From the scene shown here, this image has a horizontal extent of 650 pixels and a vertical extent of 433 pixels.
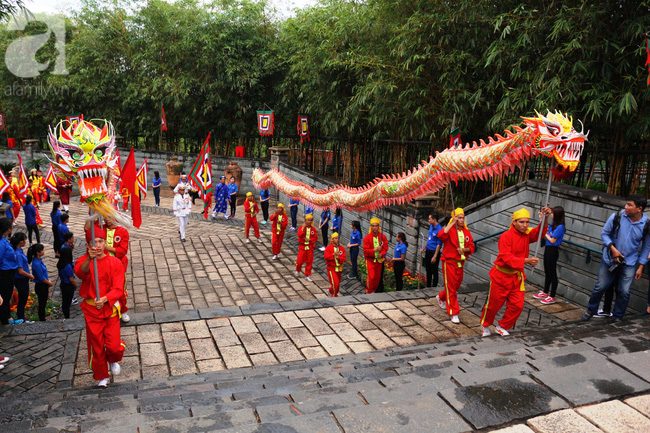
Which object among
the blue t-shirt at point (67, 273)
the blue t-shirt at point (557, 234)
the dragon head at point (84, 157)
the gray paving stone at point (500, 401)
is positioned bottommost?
the blue t-shirt at point (67, 273)

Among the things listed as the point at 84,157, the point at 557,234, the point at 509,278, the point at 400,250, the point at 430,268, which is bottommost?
the point at 430,268

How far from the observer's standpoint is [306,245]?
31.1ft

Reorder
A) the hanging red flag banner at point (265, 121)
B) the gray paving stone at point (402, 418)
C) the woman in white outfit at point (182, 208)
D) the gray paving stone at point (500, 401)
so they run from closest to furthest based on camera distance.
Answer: the gray paving stone at point (402, 418), the gray paving stone at point (500, 401), the woman in white outfit at point (182, 208), the hanging red flag banner at point (265, 121)

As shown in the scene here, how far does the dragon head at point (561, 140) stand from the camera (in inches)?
217

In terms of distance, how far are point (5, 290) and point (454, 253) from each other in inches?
240

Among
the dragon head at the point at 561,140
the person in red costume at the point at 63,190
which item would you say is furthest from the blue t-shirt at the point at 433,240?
the person in red costume at the point at 63,190

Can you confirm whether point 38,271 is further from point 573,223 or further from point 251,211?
point 573,223

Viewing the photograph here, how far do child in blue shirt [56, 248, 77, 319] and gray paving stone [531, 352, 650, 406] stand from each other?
20.4 feet

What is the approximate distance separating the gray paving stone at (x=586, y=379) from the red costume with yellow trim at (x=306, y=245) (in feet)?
19.4

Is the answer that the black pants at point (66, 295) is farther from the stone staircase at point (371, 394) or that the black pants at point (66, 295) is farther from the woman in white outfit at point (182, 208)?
the woman in white outfit at point (182, 208)

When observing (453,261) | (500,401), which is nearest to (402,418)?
(500,401)

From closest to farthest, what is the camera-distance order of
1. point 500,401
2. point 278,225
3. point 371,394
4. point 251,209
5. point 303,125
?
point 500,401 → point 371,394 → point 278,225 → point 251,209 → point 303,125

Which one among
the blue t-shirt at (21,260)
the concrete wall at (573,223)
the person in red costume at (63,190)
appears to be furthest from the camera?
the person in red costume at (63,190)

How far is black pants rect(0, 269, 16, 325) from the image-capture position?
Result: 609 cm
